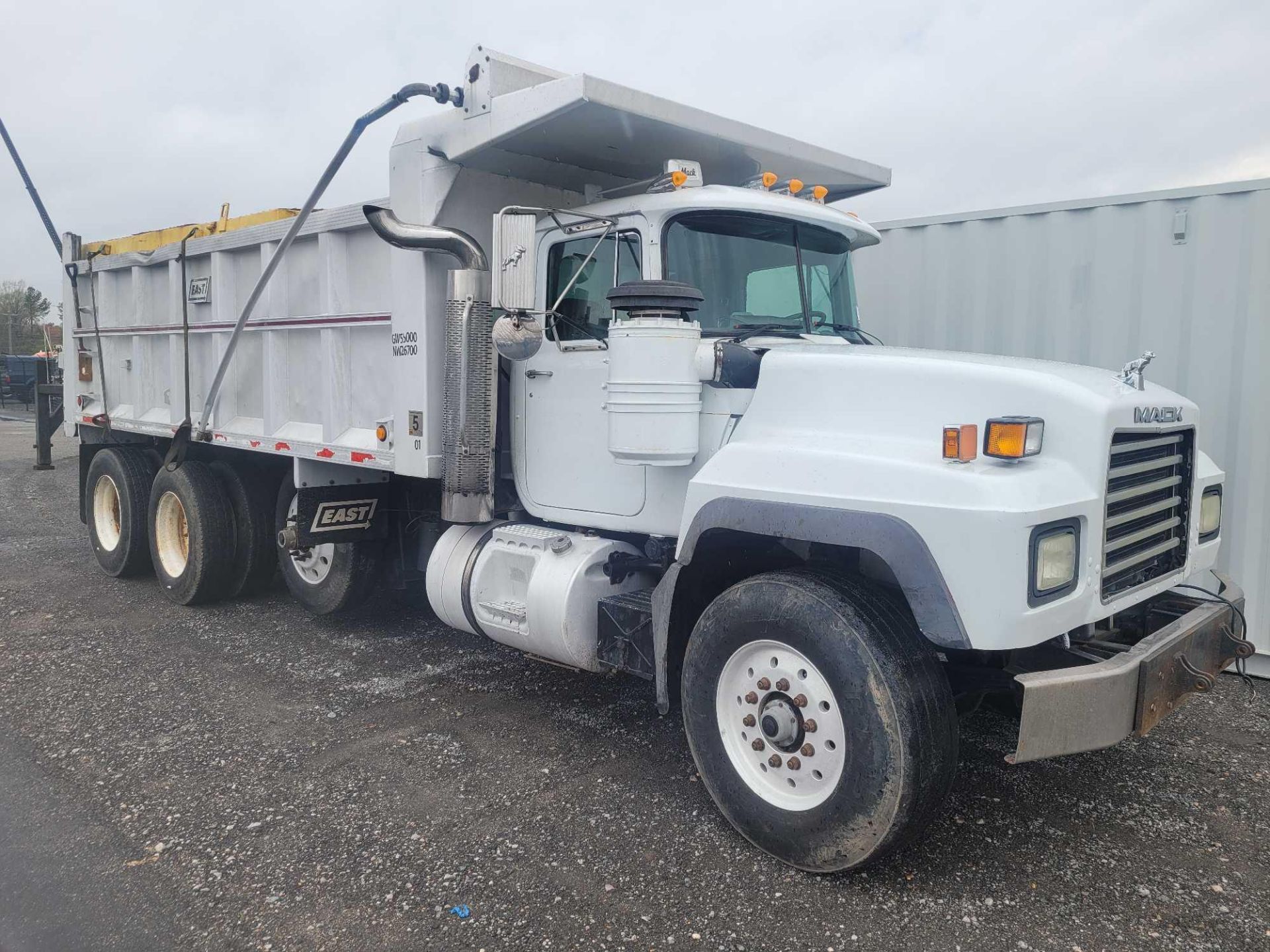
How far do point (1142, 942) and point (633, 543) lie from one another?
2.58 metres

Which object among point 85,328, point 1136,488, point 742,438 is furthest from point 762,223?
point 85,328

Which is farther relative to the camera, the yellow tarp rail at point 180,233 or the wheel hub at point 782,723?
the yellow tarp rail at point 180,233

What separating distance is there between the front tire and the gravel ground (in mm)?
246

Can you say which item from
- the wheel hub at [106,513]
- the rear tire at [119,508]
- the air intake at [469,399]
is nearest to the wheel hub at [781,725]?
the air intake at [469,399]

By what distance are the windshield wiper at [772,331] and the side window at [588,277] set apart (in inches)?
21.3

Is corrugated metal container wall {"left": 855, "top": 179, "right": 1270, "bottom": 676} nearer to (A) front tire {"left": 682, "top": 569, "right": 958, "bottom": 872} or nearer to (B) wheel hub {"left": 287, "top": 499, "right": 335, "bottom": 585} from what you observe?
(A) front tire {"left": 682, "top": 569, "right": 958, "bottom": 872}

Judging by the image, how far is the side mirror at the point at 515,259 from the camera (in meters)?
4.17

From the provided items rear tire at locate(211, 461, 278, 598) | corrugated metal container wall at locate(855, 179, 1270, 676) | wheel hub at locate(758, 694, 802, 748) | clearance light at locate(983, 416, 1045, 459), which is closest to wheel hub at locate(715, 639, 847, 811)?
wheel hub at locate(758, 694, 802, 748)

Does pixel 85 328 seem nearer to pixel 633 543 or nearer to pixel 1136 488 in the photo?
pixel 633 543

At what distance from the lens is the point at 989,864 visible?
351 centimetres

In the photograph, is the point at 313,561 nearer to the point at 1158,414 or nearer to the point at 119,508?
the point at 119,508

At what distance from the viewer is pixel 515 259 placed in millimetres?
4219

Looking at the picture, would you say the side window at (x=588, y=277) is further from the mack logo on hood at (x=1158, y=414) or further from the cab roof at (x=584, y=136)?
the mack logo on hood at (x=1158, y=414)

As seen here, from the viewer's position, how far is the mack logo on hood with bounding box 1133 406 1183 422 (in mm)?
3363
